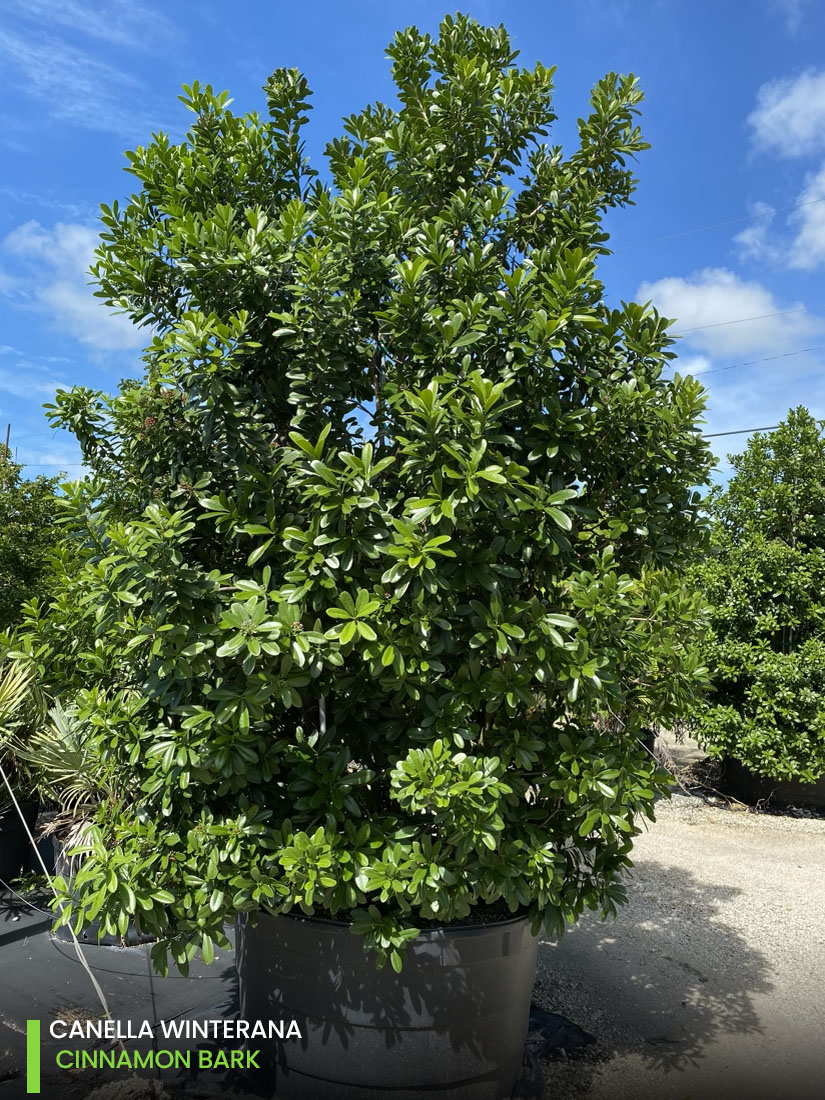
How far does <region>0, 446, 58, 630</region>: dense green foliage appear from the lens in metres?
7.23

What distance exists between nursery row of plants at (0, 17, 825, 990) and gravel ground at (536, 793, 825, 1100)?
3.45 ft

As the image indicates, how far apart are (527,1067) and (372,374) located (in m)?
2.83

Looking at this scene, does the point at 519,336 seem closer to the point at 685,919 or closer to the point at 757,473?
the point at 685,919

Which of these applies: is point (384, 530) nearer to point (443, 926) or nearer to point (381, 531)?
point (381, 531)

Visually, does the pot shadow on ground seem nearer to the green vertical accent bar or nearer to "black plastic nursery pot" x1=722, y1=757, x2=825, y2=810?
the green vertical accent bar

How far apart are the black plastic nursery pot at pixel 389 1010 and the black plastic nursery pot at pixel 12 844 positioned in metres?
2.69

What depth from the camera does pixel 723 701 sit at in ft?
27.6

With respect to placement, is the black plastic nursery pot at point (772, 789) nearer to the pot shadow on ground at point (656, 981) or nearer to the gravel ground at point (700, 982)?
the gravel ground at point (700, 982)

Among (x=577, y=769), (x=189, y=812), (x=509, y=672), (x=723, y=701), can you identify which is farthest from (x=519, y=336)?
(x=723, y=701)

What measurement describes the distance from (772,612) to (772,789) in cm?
179

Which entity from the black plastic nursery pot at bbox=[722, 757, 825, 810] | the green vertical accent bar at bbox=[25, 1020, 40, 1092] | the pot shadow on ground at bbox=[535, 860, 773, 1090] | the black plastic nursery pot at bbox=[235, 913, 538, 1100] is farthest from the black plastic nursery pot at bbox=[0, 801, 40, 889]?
the black plastic nursery pot at bbox=[722, 757, 825, 810]

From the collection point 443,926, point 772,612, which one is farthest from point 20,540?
point 772,612

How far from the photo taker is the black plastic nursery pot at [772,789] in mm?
8250

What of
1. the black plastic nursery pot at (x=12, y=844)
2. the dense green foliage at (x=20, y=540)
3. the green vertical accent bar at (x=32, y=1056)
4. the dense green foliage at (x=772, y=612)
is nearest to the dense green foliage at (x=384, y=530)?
the green vertical accent bar at (x=32, y=1056)
